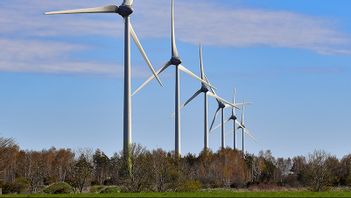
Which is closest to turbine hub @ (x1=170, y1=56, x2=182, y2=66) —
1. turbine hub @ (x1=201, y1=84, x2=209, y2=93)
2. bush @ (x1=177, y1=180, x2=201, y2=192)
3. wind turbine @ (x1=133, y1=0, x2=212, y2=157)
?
wind turbine @ (x1=133, y1=0, x2=212, y2=157)

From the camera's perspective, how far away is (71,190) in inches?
3009

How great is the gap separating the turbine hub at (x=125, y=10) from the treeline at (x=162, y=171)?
14690 mm

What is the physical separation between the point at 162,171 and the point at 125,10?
16.7 m

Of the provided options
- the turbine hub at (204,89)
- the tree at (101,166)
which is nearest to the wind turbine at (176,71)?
the turbine hub at (204,89)

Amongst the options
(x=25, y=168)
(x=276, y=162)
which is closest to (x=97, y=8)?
(x=25, y=168)

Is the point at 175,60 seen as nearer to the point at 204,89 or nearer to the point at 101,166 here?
the point at 204,89

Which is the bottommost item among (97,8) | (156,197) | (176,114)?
(156,197)

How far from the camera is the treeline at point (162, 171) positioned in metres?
71.1

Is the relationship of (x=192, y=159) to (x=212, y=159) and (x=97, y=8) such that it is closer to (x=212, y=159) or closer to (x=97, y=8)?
(x=212, y=159)

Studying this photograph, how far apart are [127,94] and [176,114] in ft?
64.4

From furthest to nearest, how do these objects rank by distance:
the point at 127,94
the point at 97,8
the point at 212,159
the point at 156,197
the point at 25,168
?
the point at 212,159
the point at 25,168
the point at 97,8
the point at 127,94
the point at 156,197

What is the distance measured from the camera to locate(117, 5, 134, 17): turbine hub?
74125 millimetres

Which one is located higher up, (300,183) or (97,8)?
(97,8)

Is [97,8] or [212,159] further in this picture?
[212,159]
